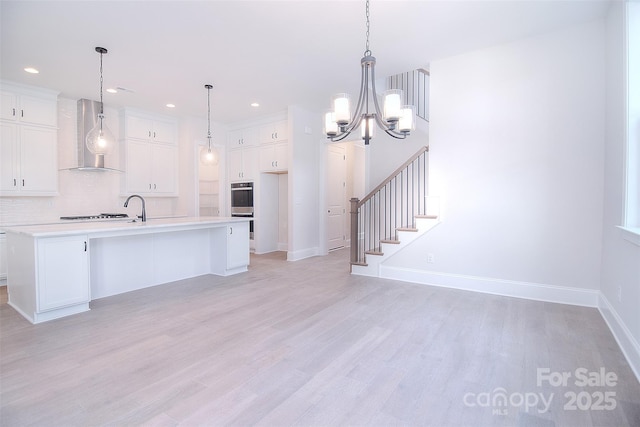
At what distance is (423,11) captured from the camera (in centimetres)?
293

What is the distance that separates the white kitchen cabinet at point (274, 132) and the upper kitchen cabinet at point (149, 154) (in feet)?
5.99

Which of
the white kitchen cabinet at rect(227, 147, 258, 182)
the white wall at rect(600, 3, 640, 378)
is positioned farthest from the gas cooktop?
the white wall at rect(600, 3, 640, 378)

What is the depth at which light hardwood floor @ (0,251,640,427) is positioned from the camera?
1.66 m

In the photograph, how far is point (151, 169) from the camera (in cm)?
609

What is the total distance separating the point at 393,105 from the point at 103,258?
11.8 ft

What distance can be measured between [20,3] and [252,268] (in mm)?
4012

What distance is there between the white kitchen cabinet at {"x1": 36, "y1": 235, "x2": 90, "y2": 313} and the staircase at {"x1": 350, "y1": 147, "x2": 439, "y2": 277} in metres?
3.36

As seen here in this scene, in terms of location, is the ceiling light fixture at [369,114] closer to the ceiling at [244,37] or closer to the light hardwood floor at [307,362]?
the ceiling at [244,37]

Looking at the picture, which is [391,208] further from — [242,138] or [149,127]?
[149,127]

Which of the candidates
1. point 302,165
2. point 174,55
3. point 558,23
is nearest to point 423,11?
point 558,23

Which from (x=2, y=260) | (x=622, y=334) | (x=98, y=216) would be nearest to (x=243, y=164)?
(x=98, y=216)

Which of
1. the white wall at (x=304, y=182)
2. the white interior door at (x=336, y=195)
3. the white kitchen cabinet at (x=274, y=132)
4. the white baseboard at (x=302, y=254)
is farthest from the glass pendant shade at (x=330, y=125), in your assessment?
the white interior door at (x=336, y=195)

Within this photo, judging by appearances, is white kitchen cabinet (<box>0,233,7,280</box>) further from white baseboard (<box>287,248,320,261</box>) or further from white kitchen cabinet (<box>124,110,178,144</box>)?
white baseboard (<box>287,248,320,261</box>)

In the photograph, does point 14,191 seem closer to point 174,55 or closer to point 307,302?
point 174,55
